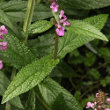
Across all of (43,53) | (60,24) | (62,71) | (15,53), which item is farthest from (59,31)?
(62,71)

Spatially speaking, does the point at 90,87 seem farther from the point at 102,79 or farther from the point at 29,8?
the point at 29,8

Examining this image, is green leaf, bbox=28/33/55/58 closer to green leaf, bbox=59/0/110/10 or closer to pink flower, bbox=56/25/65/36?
green leaf, bbox=59/0/110/10

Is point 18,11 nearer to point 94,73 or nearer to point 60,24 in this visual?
point 60,24

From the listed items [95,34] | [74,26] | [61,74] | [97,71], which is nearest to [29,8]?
[74,26]

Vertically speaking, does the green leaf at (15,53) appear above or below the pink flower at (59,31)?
below

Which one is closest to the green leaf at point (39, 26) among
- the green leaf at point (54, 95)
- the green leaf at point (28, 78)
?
the green leaf at point (28, 78)

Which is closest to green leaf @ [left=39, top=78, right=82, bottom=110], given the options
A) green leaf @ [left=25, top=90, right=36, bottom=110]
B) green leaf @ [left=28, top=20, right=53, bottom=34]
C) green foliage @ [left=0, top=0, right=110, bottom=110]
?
green foliage @ [left=0, top=0, right=110, bottom=110]

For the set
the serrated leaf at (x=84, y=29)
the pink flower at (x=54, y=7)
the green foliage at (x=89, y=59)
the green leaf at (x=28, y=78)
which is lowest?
the green foliage at (x=89, y=59)

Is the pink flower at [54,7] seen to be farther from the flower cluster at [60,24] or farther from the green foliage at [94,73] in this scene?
the green foliage at [94,73]
